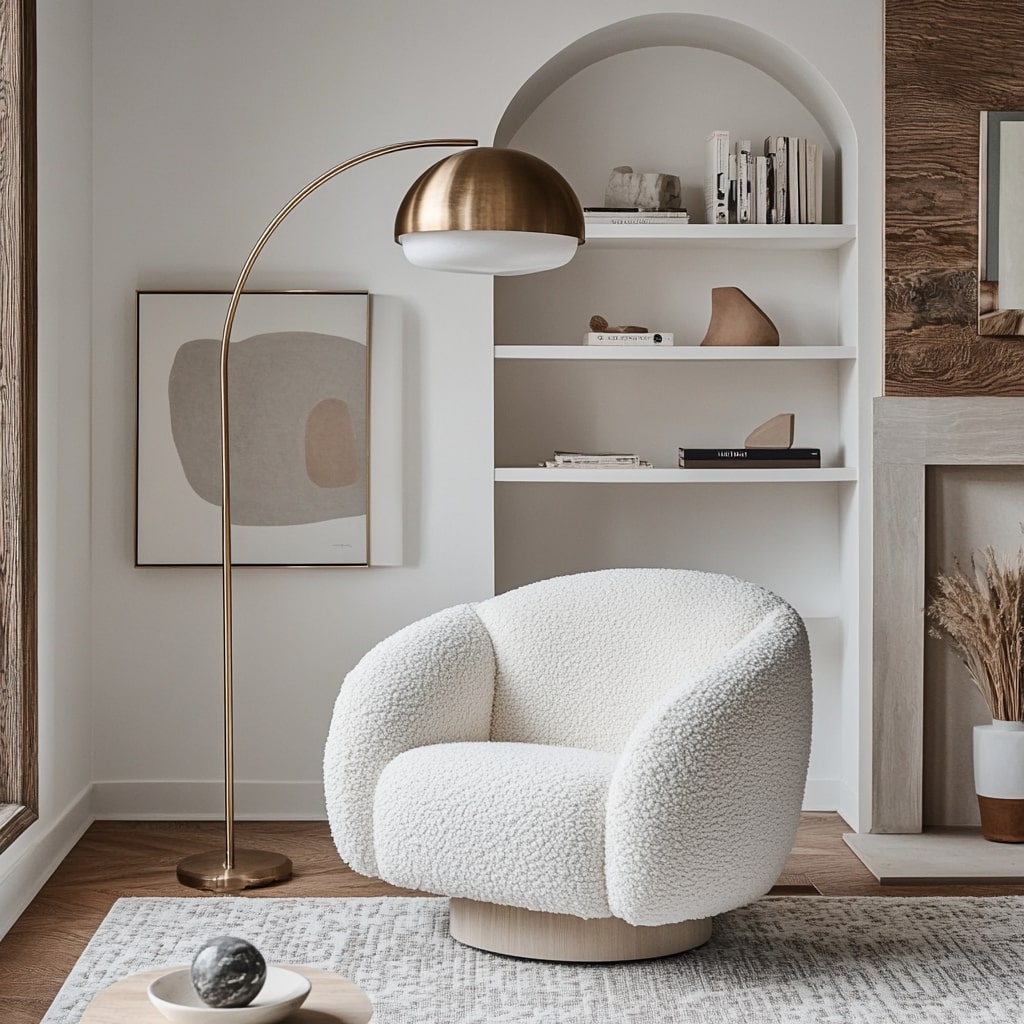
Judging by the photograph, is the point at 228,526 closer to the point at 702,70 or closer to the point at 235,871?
the point at 235,871

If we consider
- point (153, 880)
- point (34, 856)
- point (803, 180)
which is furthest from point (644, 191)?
point (34, 856)

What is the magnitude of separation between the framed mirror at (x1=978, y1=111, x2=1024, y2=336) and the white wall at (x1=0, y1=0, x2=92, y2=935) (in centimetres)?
248

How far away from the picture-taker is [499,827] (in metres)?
2.37

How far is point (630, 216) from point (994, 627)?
1510 mm

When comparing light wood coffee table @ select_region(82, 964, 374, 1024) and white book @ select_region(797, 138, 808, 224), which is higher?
white book @ select_region(797, 138, 808, 224)

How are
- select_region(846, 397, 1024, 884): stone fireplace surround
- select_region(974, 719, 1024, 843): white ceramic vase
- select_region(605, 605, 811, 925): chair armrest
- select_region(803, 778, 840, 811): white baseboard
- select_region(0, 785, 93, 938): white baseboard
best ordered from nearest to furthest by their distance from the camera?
1. select_region(605, 605, 811, 925): chair armrest
2. select_region(0, 785, 93, 938): white baseboard
3. select_region(974, 719, 1024, 843): white ceramic vase
4. select_region(846, 397, 1024, 884): stone fireplace surround
5. select_region(803, 778, 840, 811): white baseboard

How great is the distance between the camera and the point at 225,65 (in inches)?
145

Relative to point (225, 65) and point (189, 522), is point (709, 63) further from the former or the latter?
point (189, 522)

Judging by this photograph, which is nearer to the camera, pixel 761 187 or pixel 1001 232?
pixel 1001 232

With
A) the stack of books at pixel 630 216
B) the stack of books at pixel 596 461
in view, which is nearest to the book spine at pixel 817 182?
the stack of books at pixel 630 216

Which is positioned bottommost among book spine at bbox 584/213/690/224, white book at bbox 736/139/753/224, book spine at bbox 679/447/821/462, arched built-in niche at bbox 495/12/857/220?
book spine at bbox 679/447/821/462

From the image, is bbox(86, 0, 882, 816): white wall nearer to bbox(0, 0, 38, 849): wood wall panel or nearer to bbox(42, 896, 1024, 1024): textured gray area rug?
bbox(0, 0, 38, 849): wood wall panel

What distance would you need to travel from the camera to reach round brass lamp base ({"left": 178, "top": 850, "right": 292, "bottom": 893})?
10.1 ft

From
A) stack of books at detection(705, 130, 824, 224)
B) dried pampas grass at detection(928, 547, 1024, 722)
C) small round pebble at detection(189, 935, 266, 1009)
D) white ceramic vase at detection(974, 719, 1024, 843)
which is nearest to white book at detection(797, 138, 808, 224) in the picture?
stack of books at detection(705, 130, 824, 224)
